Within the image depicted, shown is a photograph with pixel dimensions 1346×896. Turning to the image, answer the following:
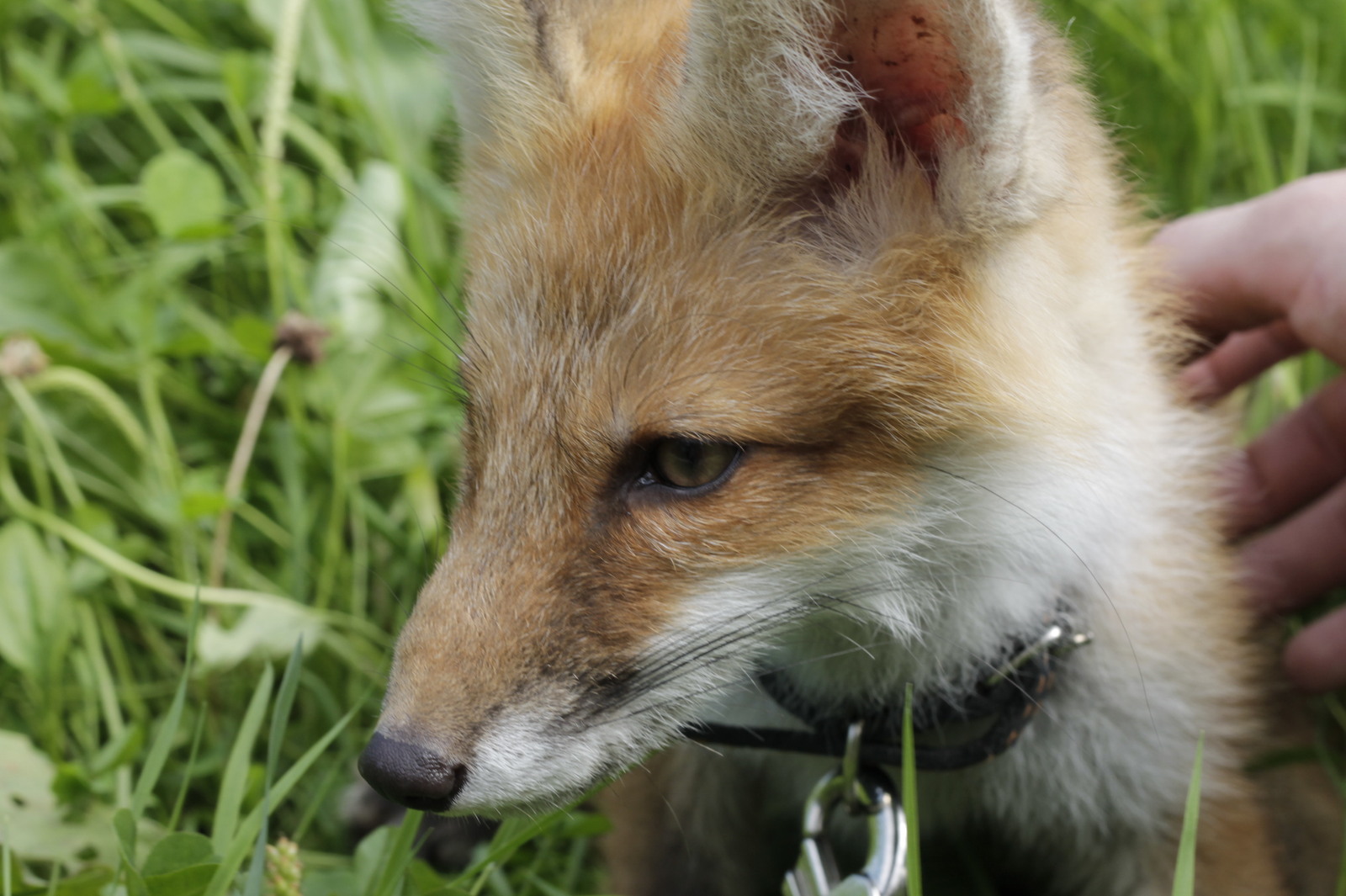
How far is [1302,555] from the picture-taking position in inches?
120

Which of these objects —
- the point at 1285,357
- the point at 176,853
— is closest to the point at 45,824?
the point at 176,853

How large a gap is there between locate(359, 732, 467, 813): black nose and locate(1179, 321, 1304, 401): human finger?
2.25 metres

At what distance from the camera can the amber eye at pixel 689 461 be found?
1.83m

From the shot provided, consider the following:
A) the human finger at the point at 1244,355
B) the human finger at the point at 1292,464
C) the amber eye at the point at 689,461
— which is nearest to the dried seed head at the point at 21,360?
the amber eye at the point at 689,461

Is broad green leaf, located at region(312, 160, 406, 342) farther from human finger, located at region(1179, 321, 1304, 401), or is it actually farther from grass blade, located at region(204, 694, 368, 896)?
human finger, located at region(1179, 321, 1304, 401)

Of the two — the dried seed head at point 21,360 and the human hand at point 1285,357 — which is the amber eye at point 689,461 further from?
the dried seed head at point 21,360

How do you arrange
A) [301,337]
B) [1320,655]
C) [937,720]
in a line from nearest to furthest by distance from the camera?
1. [937,720]
2. [1320,655]
3. [301,337]

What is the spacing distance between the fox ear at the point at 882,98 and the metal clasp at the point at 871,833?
1049 mm

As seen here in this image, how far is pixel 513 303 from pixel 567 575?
1.73ft

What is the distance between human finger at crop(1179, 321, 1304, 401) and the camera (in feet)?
9.89

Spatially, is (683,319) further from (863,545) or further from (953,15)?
(953,15)

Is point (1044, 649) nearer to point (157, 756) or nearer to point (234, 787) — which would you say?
point (234, 787)

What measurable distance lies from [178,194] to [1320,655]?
3544 millimetres

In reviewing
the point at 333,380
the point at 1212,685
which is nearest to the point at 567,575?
the point at 1212,685
